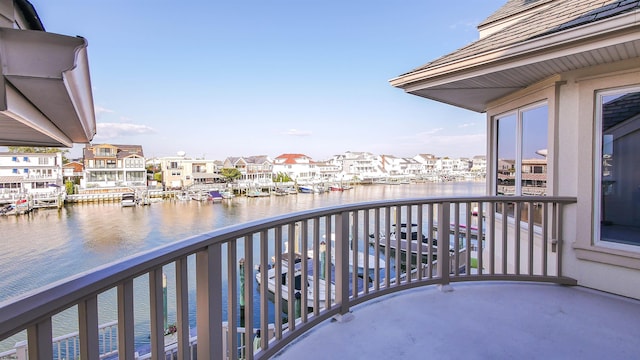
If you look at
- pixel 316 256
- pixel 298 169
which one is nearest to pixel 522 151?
pixel 316 256

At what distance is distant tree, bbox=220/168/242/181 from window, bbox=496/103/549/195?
1641 inches

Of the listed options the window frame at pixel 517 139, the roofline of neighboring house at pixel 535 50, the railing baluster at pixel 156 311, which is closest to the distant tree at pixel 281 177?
the window frame at pixel 517 139

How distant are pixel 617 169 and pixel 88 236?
23.9 m

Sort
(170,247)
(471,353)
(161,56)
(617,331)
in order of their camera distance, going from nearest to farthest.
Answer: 1. (170,247)
2. (471,353)
3. (617,331)
4. (161,56)

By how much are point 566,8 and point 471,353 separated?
10.7 ft

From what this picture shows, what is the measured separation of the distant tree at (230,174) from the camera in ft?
143

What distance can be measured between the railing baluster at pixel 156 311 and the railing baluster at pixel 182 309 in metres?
0.12

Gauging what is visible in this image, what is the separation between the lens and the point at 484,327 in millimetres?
2354

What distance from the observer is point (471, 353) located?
2037 millimetres

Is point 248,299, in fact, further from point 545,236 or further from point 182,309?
point 545,236

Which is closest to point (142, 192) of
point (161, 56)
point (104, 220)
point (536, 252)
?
point (104, 220)

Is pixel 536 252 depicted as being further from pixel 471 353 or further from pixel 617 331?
pixel 471 353

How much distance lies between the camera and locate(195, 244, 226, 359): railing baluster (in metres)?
1.44

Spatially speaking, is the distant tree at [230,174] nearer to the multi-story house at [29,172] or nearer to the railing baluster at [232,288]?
the multi-story house at [29,172]
